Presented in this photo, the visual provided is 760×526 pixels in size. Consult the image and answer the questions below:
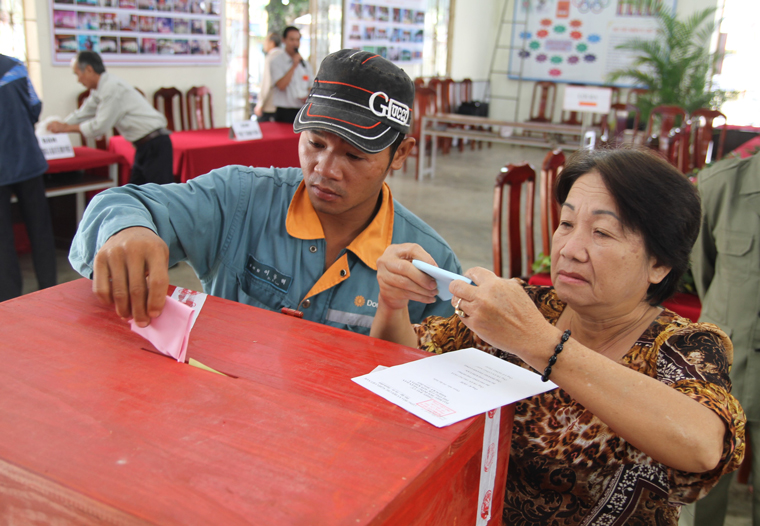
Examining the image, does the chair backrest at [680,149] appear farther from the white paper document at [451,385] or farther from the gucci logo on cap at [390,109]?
the white paper document at [451,385]

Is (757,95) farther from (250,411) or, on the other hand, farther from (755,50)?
(250,411)

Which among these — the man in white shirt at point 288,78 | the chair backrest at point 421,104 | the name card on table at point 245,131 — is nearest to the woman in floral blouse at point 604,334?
the name card on table at point 245,131

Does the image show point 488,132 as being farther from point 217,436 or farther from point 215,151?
point 217,436

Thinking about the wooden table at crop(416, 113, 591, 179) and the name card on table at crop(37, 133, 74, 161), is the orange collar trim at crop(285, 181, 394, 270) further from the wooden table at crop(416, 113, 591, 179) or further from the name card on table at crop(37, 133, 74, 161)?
the wooden table at crop(416, 113, 591, 179)

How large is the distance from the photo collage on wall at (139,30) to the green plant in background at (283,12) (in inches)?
30.4

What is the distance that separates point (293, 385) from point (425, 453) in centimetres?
20

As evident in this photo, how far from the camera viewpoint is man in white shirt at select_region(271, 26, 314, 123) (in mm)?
6143

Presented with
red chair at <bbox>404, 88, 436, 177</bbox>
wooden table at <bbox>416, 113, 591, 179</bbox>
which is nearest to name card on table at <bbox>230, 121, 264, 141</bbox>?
wooden table at <bbox>416, 113, 591, 179</bbox>

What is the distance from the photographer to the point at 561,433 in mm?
1095

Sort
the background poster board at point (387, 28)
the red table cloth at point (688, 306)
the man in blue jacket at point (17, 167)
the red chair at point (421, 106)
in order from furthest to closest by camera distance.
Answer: the background poster board at point (387, 28), the red chair at point (421, 106), the man in blue jacket at point (17, 167), the red table cloth at point (688, 306)

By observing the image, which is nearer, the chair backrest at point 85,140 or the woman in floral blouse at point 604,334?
the woman in floral blouse at point 604,334

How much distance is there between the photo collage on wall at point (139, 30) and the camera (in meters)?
5.07

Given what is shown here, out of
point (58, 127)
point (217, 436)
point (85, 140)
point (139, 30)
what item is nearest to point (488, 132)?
point (139, 30)

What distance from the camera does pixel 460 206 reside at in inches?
252
